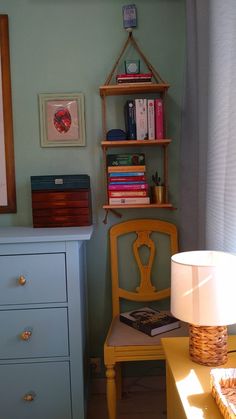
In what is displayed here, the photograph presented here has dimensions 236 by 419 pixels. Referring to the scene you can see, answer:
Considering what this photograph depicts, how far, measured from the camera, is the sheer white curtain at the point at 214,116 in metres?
1.13

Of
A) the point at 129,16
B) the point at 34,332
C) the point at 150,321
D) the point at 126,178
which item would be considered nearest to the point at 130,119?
the point at 126,178

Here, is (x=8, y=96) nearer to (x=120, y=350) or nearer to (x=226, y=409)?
(x=120, y=350)

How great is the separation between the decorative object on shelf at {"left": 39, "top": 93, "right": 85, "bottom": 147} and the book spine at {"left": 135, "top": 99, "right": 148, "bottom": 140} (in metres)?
0.33

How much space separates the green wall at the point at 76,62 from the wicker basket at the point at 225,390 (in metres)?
1.20

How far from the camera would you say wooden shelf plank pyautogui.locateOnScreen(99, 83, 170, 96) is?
1828 millimetres

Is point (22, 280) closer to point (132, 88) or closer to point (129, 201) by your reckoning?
point (129, 201)

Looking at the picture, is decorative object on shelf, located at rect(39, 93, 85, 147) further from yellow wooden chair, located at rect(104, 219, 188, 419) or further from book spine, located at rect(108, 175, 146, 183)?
yellow wooden chair, located at rect(104, 219, 188, 419)

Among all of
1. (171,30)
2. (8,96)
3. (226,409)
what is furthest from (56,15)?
(226,409)

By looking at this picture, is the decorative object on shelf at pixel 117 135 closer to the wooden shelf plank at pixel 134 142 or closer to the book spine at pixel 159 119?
the wooden shelf plank at pixel 134 142

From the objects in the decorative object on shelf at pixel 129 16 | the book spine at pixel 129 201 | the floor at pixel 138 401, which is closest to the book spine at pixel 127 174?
the book spine at pixel 129 201

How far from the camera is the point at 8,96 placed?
78.7 inches

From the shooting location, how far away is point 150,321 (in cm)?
181

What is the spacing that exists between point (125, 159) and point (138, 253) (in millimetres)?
541

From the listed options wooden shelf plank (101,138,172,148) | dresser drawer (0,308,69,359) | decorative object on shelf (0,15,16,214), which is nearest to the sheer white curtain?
wooden shelf plank (101,138,172,148)
